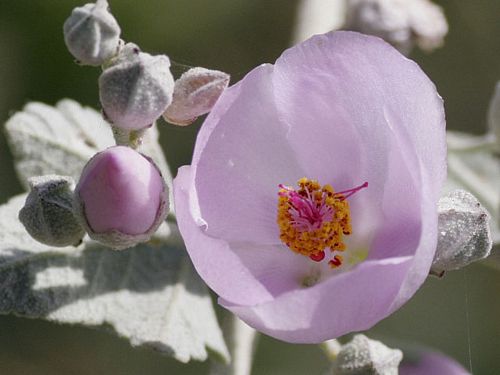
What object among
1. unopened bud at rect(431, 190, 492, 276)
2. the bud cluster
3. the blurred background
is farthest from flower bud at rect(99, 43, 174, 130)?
the blurred background

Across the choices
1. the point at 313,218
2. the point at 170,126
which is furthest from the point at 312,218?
the point at 170,126

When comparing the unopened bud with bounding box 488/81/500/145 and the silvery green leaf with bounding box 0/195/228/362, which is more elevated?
the unopened bud with bounding box 488/81/500/145

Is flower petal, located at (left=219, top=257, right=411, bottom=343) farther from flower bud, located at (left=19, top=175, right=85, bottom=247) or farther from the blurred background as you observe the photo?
the blurred background

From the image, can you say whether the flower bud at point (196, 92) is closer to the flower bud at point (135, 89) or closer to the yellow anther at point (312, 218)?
the flower bud at point (135, 89)

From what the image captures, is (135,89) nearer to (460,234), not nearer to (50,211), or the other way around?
(50,211)

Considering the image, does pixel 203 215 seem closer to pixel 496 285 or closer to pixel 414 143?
pixel 414 143

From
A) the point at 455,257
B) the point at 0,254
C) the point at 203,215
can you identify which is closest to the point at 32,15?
the point at 0,254

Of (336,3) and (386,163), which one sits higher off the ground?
(386,163)
